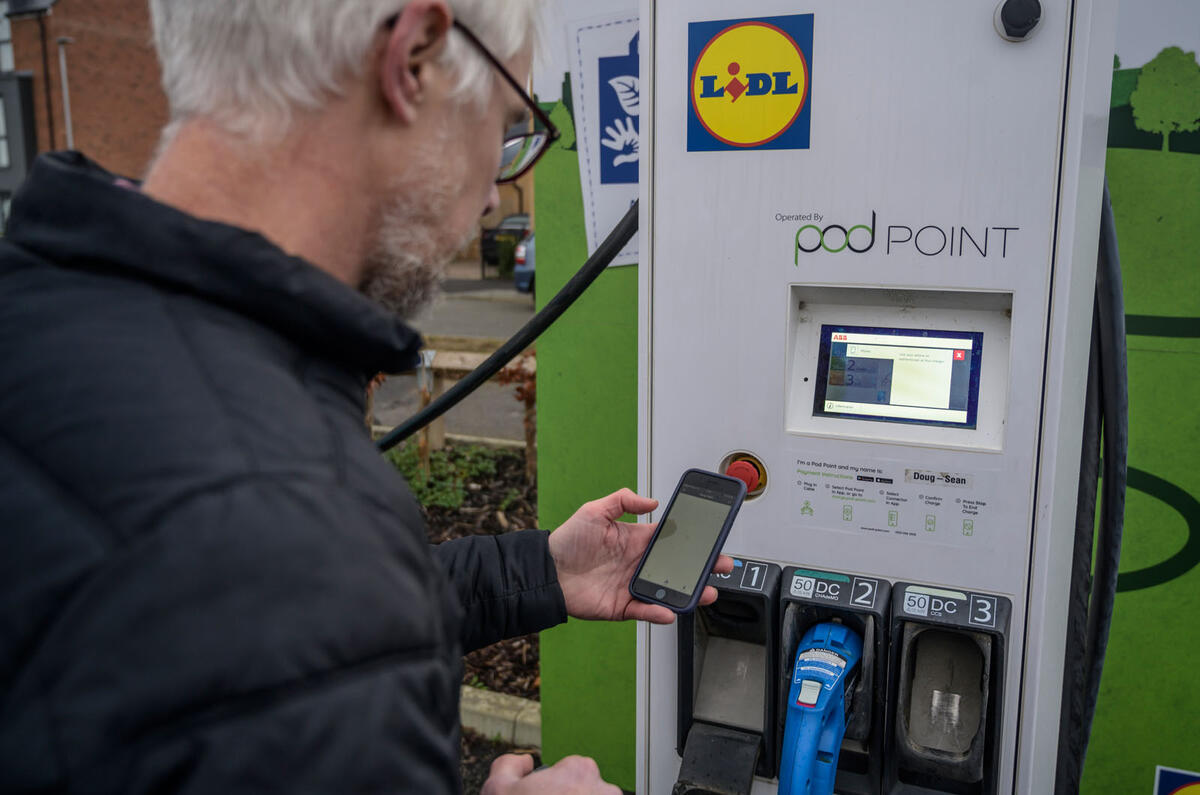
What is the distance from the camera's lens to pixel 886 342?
169cm

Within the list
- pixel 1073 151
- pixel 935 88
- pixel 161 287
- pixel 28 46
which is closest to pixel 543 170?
pixel 935 88

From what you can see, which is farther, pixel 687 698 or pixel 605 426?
pixel 605 426

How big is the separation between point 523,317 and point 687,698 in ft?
48.4

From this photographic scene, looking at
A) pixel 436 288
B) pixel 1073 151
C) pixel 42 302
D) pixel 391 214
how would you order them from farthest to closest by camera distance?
pixel 1073 151 < pixel 436 288 < pixel 391 214 < pixel 42 302

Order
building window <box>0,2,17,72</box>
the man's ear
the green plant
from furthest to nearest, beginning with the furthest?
building window <box>0,2,17,72</box> < the green plant < the man's ear

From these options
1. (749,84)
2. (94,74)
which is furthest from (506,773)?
(94,74)

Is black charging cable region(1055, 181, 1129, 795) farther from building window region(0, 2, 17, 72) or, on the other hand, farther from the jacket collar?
building window region(0, 2, 17, 72)

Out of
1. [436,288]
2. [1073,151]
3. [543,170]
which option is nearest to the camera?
[436,288]

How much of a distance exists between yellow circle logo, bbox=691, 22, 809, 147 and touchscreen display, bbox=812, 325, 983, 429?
0.40 meters

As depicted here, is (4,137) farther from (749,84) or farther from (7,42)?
(749,84)

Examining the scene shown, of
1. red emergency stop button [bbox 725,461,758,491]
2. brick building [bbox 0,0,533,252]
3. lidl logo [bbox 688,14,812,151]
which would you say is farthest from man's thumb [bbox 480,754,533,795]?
brick building [bbox 0,0,533,252]

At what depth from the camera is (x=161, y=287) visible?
0.86 m

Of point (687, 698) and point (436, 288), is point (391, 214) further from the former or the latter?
point (687, 698)

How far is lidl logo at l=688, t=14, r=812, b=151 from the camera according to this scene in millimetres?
1637
